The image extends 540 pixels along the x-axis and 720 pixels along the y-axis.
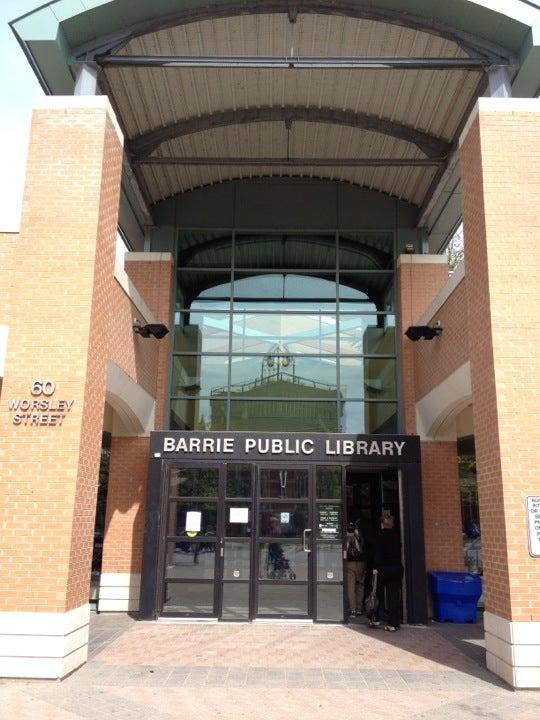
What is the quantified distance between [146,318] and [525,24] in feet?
23.2

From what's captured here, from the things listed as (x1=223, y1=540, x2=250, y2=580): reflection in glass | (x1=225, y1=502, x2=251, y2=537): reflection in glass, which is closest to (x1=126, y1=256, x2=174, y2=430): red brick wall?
(x1=225, y1=502, x2=251, y2=537): reflection in glass

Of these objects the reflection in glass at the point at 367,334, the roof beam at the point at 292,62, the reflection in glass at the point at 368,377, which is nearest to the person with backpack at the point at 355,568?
the reflection in glass at the point at 368,377

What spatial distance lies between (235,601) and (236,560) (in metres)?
0.62

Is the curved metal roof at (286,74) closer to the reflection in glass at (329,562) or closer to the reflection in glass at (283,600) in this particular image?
the reflection in glass at (329,562)

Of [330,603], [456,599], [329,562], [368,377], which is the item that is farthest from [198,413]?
[456,599]

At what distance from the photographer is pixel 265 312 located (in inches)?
480

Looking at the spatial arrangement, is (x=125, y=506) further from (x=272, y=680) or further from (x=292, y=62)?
(x=292, y=62)

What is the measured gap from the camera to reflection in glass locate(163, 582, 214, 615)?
9.61m

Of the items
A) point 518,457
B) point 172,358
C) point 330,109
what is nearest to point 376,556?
point 518,457

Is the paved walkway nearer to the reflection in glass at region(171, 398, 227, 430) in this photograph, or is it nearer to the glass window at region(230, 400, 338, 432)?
the glass window at region(230, 400, 338, 432)

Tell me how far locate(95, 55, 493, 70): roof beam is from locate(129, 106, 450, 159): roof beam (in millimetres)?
1761

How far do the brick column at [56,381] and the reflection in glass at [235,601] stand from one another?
2991 mm

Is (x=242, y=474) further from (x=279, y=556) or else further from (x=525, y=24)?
(x=525, y=24)

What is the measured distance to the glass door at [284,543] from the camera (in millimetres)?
9586
